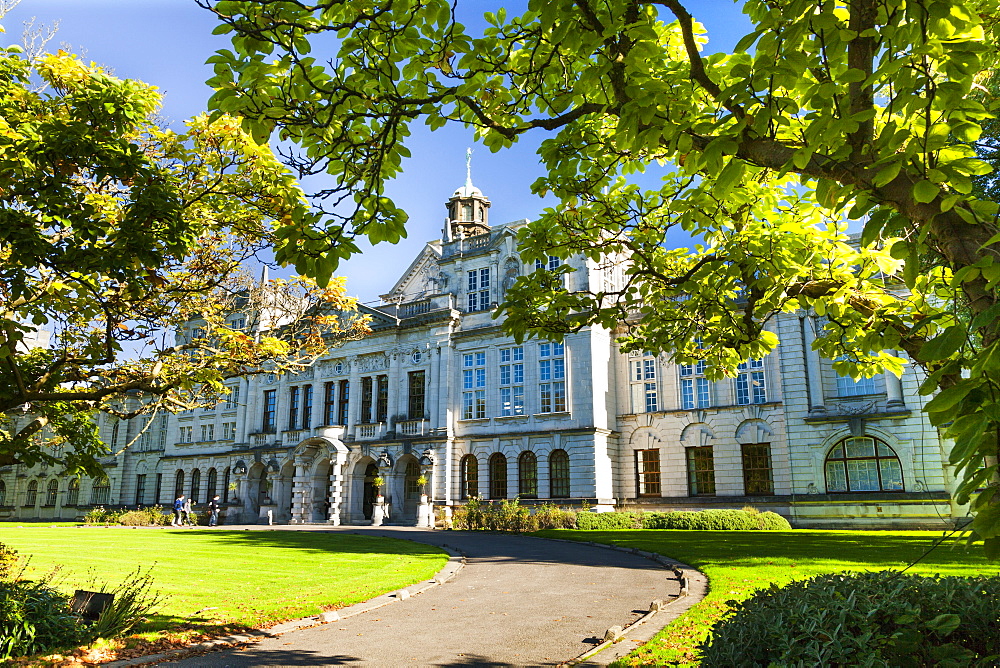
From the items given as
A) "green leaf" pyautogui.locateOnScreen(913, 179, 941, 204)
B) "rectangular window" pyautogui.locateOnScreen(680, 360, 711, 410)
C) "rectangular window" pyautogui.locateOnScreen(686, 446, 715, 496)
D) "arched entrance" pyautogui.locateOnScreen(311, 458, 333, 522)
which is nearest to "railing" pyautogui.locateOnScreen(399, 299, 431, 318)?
"arched entrance" pyautogui.locateOnScreen(311, 458, 333, 522)

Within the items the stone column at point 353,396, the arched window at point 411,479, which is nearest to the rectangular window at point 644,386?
the arched window at point 411,479

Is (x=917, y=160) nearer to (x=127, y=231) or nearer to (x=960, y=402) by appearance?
(x=960, y=402)

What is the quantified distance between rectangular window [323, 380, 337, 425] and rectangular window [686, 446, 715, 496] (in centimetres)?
2321

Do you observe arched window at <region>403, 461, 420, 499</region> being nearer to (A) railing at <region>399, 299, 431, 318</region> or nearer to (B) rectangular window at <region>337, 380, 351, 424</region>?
(B) rectangular window at <region>337, 380, 351, 424</region>

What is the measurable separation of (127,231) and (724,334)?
7.36 m

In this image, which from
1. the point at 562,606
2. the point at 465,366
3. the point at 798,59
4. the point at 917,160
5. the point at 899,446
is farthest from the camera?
the point at 465,366

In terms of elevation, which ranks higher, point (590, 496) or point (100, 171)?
point (100, 171)

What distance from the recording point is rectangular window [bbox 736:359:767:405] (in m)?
34.0

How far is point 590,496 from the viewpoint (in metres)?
A: 35.5

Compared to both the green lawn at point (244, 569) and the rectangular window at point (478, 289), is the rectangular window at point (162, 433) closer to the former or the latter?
the rectangular window at point (478, 289)

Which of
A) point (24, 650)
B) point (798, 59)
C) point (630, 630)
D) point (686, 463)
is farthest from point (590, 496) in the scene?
point (798, 59)

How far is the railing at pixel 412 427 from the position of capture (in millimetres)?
41469

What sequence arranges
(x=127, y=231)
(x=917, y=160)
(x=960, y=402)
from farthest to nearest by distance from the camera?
(x=127, y=231), (x=917, y=160), (x=960, y=402)

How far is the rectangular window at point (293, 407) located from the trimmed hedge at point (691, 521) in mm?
24032
